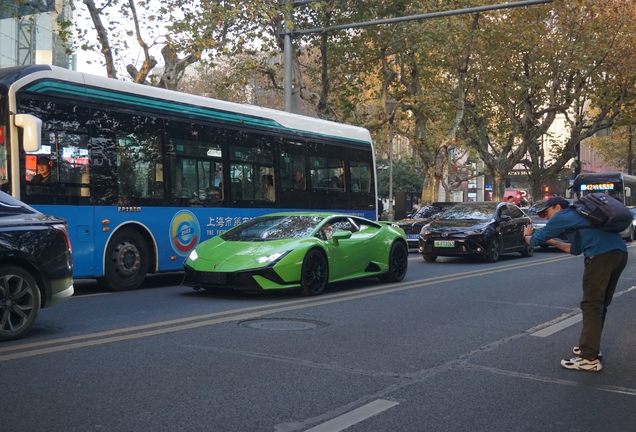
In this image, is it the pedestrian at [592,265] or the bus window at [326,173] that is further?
the bus window at [326,173]

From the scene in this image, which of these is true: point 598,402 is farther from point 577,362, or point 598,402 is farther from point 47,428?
point 47,428

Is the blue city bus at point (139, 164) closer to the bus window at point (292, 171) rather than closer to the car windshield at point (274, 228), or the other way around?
the bus window at point (292, 171)

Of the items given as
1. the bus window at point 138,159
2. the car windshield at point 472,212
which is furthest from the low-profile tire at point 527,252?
the bus window at point 138,159

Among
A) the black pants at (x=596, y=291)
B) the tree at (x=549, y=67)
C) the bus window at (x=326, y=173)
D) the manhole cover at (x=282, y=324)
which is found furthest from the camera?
the tree at (x=549, y=67)

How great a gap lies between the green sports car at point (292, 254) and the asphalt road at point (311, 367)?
0.34 meters

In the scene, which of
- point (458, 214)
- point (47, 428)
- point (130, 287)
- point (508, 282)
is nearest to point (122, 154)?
point (130, 287)

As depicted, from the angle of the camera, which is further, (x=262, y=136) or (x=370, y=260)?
(x=262, y=136)

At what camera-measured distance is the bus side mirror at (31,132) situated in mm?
10034

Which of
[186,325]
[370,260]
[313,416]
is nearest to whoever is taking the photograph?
[313,416]

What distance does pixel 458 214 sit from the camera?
2086 centimetres

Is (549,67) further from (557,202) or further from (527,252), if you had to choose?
(557,202)

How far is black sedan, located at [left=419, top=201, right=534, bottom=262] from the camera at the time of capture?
757 inches

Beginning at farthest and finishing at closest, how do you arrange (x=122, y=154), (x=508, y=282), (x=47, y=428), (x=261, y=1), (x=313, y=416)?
1. (x=261, y=1)
2. (x=508, y=282)
3. (x=122, y=154)
4. (x=313, y=416)
5. (x=47, y=428)

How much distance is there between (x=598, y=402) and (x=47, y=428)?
3787 millimetres
